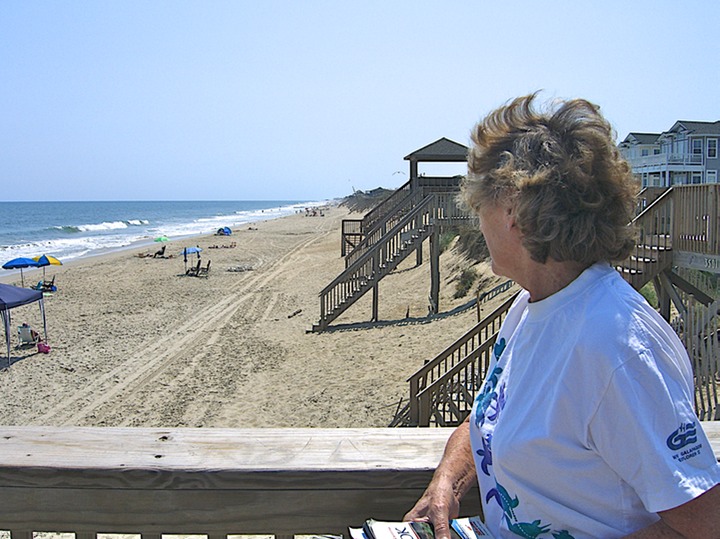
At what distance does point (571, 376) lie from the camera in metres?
1.16

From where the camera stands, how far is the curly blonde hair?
4.34 feet

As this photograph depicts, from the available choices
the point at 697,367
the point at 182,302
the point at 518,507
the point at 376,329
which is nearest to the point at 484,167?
the point at 518,507

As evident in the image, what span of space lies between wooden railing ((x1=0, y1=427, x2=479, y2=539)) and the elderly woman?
0.14 m

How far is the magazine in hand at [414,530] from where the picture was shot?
4.35 ft

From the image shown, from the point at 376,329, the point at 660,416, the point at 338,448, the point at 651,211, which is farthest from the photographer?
the point at 376,329

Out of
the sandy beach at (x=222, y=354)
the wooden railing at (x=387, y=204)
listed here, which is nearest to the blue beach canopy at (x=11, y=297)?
the sandy beach at (x=222, y=354)

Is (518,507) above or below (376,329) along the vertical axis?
above

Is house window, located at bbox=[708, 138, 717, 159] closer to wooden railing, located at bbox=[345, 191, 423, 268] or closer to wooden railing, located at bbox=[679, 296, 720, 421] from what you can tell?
wooden railing, located at bbox=[345, 191, 423, 268]

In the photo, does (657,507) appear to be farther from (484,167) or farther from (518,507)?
(484,167)

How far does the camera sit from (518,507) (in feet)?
4.20

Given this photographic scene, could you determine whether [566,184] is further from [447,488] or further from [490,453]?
[447,488]

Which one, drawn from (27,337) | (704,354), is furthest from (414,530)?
(27,337)

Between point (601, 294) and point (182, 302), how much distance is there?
1932cm

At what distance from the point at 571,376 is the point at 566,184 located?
0.41 m
